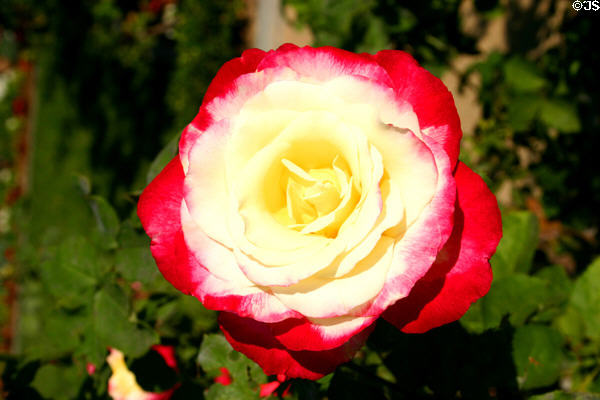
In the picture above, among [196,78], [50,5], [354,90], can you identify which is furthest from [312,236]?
[50,5]

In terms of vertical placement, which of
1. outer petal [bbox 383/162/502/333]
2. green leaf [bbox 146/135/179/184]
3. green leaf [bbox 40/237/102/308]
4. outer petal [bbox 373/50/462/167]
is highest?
outer petal [bbox 373/50/462/167]

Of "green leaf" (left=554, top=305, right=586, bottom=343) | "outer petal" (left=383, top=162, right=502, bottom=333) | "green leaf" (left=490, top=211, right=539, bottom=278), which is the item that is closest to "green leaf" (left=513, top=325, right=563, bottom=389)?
"green leaf" (left=490, top=211, right=539, bottom=278)

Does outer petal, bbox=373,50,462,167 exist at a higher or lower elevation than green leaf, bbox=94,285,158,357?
higher

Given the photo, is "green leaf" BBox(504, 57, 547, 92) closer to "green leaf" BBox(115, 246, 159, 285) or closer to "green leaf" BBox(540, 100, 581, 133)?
"green leaf" BBox(540, 100, 581, 133)

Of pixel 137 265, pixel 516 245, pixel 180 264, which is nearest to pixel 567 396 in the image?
pixel 516 245

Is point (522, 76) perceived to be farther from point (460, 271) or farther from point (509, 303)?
point (460, 271)

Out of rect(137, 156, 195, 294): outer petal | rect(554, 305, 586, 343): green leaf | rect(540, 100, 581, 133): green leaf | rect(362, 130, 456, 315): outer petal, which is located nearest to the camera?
rect(362, 130, 456, 315): outer petal

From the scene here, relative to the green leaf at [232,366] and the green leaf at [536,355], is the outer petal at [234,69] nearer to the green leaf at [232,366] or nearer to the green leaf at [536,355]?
the green leaf at [232,366]
